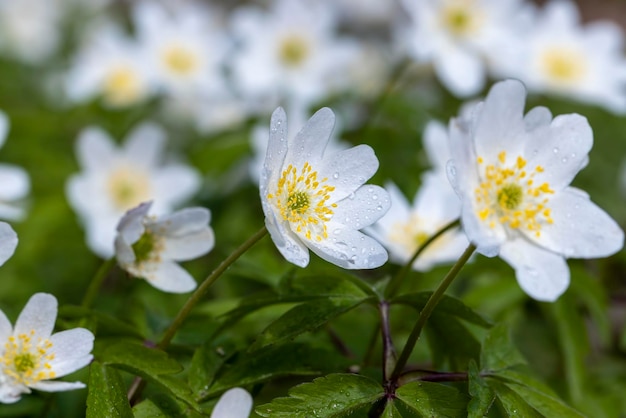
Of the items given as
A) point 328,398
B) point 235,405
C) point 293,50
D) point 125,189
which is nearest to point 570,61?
point 293,50

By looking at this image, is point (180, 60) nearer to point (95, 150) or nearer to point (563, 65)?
point (95, 150)

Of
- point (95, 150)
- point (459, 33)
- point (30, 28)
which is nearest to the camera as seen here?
point (95, 150)

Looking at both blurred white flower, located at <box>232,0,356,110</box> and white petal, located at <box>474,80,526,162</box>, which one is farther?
blurred white flower, located at <box>232,0,356,110</box>

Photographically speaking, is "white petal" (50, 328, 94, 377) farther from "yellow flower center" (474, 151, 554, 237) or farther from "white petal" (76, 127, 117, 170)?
"white petal" (76, 127, 117, 170)

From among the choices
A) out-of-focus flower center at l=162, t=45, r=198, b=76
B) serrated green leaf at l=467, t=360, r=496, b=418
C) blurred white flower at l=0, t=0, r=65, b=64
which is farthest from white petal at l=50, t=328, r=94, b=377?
blurred white flower at l=0, t=0, r=65, b=64

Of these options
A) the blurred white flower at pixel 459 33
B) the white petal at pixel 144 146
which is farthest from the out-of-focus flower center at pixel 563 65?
the white petal at pixel 144 146
